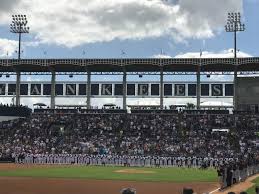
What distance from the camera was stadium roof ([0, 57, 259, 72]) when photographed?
71062 millimetres

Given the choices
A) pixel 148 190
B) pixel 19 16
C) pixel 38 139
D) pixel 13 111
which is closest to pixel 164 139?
pixel 38 139

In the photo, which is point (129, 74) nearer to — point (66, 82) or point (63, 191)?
point (66, 82)

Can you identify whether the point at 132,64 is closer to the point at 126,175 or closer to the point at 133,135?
the point at 133,135

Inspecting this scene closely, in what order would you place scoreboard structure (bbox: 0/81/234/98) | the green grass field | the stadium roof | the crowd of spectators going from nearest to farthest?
1. the green grass field
2. the crowd of spectators
3. the stadium roof
4. scoreboard structure (bbox: 0/81/234/98)

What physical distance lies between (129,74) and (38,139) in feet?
53.9

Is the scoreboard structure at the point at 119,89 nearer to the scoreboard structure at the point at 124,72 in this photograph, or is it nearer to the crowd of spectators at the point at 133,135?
the scoreboard structure at the point at 124,72

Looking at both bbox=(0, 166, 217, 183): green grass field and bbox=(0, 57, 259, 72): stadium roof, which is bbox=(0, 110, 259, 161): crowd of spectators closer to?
bbox=(0, 57, 259, 72): stadium roof

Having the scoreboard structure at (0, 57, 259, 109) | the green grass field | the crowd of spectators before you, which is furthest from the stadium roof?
the green grass field

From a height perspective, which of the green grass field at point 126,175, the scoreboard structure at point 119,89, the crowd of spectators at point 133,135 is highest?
the scoreboard structure at point 119,89

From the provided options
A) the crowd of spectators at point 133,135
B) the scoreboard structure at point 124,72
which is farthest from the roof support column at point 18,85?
the crowd of spectators at point 133,135

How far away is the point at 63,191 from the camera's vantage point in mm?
27922

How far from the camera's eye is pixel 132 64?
72.9 metres

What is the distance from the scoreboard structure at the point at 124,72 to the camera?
72.1 m

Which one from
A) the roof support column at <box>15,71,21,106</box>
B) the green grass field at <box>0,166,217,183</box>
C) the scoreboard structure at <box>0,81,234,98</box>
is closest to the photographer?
the green grass field at <box>0,166,217,183</box>
